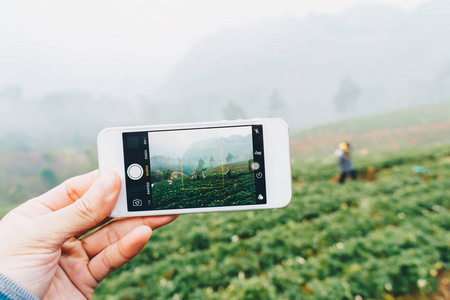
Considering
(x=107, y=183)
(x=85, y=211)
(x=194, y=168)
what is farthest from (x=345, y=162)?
(x=85, y=211)

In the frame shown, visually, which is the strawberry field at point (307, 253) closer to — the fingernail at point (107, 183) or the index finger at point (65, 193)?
the index finger at point (65, 193)

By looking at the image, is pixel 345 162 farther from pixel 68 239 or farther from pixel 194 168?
pixel 68 239

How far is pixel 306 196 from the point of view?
4.87 meters

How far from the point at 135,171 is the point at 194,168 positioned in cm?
39

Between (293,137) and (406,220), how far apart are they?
14.0 meters

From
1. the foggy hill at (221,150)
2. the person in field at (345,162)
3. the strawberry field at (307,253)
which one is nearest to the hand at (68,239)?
the foggy hill at (221,150)

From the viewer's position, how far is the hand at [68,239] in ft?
4.00

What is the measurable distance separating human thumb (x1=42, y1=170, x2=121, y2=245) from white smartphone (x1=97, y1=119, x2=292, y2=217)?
14 cm

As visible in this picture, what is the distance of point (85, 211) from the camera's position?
4.33ft

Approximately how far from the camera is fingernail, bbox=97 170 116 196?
1380 millimetres

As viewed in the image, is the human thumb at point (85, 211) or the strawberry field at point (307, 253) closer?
the human thumb at point (85, 211)

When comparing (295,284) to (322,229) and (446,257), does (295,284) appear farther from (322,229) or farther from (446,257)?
(446,257)

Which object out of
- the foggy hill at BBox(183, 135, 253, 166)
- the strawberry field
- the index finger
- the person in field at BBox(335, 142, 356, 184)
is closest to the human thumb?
the index finger

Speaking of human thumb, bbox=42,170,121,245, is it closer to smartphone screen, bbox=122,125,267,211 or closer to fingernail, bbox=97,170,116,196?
fingernail, bbox=97,170,116,196
